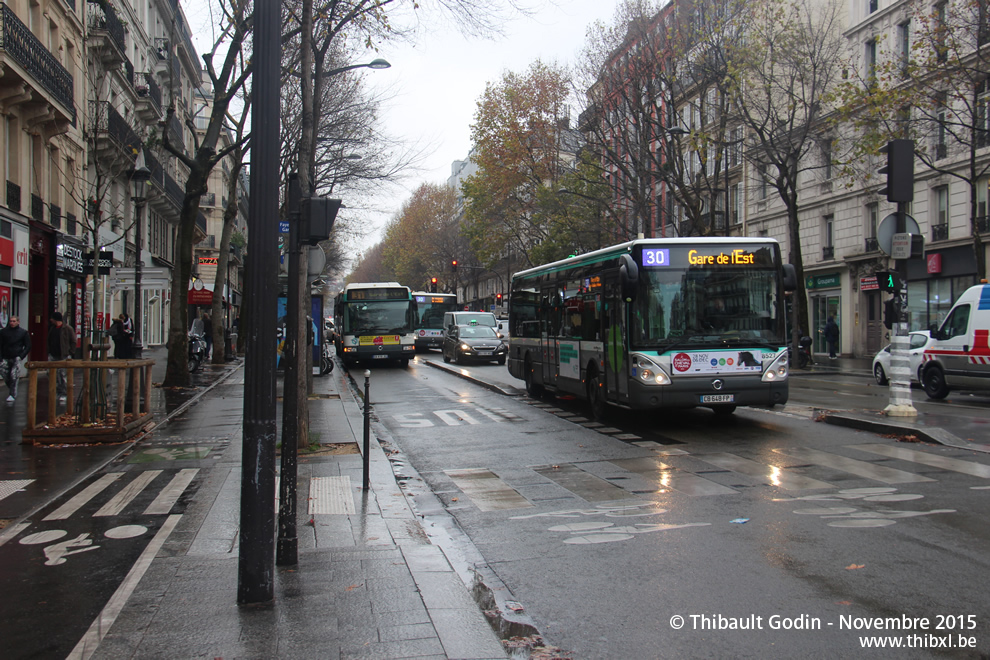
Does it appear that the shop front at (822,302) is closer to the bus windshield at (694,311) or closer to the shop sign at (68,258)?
the bus windshield at (694,311)

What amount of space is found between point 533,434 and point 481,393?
7586 mm

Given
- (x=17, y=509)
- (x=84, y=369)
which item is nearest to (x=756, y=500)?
(x=17, y=509)

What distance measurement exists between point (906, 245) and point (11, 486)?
12.1 metres

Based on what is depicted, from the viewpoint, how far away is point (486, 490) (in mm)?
8555

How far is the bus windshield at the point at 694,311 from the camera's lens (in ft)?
39.5

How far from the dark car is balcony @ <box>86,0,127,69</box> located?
15.7 metres

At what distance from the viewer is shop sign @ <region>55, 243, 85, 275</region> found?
26.2 metres

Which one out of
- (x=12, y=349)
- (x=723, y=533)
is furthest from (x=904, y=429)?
(x=12, y=349)

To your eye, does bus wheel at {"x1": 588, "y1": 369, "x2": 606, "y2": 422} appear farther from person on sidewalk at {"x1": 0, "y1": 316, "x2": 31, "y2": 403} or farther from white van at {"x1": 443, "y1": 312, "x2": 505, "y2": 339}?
white van at {"x1": 443, "y1": 312, "x2": 505, "y2": 339}

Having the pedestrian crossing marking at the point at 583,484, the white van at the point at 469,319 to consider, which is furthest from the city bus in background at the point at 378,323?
the pedestrian crossing marking at the point at 583,484

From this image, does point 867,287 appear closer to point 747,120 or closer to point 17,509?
point 747,120

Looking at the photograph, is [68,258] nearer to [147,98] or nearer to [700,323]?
[147,98]

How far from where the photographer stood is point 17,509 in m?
7.61

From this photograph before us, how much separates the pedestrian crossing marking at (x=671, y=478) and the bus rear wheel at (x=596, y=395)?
3674 mm
